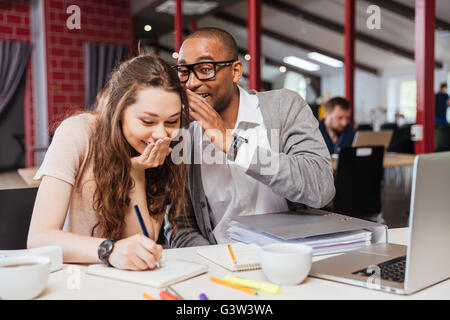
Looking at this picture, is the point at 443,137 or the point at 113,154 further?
the point at 443,137

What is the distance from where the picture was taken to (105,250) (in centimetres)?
97

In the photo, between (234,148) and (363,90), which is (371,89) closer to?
(363,90)

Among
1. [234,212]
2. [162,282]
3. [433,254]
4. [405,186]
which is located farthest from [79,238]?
[405,186]

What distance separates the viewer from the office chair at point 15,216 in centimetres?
140

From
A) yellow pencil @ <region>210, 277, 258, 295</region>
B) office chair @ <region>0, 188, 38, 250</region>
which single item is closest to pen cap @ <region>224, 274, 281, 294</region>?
yellow pencil @ <region>210, 277, 258, 295</region>

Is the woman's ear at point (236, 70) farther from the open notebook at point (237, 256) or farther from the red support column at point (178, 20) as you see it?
the red support column at point (178, 20)

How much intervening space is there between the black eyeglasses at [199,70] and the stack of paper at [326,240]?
0.65 meters

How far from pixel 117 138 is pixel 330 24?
8400 millimetres

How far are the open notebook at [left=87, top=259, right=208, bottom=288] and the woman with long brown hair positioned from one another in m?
0.25

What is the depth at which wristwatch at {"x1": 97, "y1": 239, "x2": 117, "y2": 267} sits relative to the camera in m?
0.97

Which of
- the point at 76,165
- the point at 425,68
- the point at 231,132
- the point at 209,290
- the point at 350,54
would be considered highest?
the point at 350,54

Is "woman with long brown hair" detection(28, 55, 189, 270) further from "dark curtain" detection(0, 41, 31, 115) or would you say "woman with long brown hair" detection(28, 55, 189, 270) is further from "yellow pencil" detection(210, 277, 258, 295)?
"dark curtain" detection(0, 41, 31, 115)

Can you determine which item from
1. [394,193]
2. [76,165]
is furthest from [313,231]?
[394,193]

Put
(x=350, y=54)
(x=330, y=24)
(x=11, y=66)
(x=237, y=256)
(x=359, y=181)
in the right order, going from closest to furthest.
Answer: (x=237, y=256) < (x=359, y=181) < (x=350, y=54) < (x=11, y=66) < (x=330, y=24)
